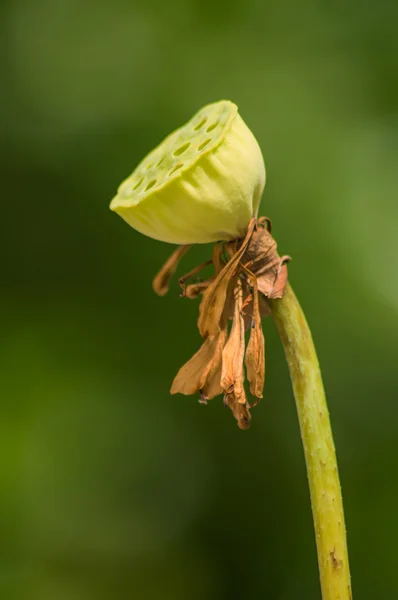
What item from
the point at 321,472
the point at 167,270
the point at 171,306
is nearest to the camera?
the point at 321,472

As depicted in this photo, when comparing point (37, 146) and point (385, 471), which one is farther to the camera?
point (37, 146)

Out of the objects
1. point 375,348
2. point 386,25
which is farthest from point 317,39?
point 375,348

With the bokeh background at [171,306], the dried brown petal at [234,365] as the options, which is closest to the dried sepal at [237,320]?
the dried brown petal at [234,365]

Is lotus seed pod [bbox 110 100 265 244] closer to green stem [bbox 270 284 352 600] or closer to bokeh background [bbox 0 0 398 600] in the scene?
green stem [bbox 270 284 352 600]

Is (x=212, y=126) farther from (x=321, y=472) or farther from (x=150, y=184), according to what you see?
(x=321, y=472)

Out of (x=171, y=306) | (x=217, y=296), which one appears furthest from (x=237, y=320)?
(x=171, y=306)

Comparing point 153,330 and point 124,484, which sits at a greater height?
point 153,330

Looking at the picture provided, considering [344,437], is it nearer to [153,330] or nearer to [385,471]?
[385,471]
